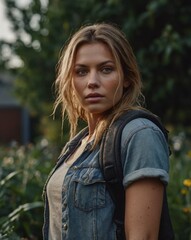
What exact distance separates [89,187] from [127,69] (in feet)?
1.57

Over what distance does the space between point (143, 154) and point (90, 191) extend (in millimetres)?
243

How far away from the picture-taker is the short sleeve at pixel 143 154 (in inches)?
75.6

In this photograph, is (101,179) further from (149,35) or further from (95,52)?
(149,35)

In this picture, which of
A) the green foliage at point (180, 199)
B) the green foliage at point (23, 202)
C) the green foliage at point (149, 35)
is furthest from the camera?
the green foliage at point (149, 35)

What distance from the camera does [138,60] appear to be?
6.96 metres

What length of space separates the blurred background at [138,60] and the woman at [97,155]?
1.54 metres

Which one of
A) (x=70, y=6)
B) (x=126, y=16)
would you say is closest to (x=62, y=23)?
(x=70, y=6)

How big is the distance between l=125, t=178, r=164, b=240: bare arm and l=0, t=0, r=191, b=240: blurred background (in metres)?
1.86

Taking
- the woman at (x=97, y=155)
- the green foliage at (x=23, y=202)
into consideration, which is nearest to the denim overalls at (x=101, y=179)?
the woman at (x=97, y=155)

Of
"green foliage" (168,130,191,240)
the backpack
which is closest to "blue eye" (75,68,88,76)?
Result: the backpack

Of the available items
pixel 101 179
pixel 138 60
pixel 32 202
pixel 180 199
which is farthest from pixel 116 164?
pixel 138 60

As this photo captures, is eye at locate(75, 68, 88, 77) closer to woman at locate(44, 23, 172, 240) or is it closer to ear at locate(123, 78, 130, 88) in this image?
woman at locate(44, 23, 172, 240)

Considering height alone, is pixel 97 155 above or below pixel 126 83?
below

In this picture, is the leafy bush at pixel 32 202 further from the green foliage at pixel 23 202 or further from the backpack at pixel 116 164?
the backpack at pixel 116 164
